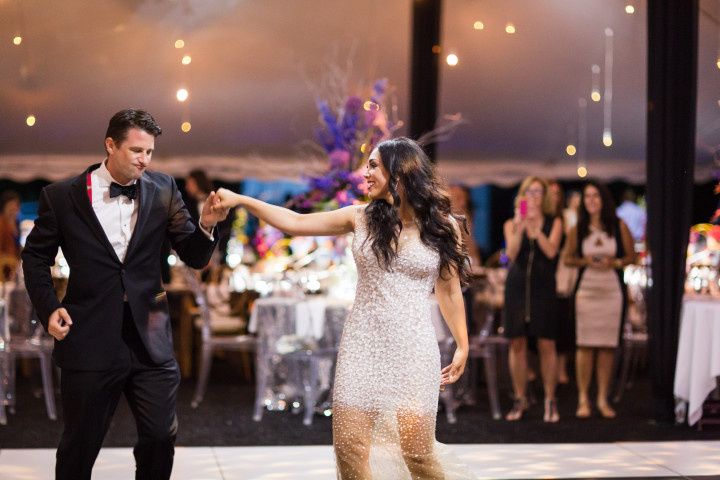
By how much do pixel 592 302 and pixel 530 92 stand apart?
23.5 feet

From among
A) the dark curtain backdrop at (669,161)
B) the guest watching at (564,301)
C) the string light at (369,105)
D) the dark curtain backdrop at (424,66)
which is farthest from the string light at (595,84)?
the string light at (369,105)

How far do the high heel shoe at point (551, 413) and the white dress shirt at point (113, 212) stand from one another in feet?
15.0

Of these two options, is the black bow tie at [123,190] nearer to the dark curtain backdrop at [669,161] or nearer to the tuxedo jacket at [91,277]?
the tuxedo jacket at [91,277]

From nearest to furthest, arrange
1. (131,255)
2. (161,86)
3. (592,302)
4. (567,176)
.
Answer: (131,255), (592,302), (161,86), (567,176)

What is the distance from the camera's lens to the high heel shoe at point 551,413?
7.43 meters

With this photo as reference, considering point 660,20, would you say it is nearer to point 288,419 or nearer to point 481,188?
point 288,419

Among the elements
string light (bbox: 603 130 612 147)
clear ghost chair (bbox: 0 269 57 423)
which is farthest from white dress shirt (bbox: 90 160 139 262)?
string light (bbox: 603 130 612 147)

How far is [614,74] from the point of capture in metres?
13.6

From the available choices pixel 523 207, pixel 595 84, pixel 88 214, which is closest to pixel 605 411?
pixel 523 207

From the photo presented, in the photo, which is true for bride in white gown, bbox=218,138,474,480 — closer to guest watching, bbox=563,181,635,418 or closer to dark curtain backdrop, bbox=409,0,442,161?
guest watching, bbox=563,181,635,418

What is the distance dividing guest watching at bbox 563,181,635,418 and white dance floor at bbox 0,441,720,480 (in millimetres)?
1316

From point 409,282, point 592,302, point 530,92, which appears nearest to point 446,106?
point 530,92

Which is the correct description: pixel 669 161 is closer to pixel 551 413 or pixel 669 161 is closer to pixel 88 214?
pixel 551 413

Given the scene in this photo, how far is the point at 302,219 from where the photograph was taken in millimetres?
3691
